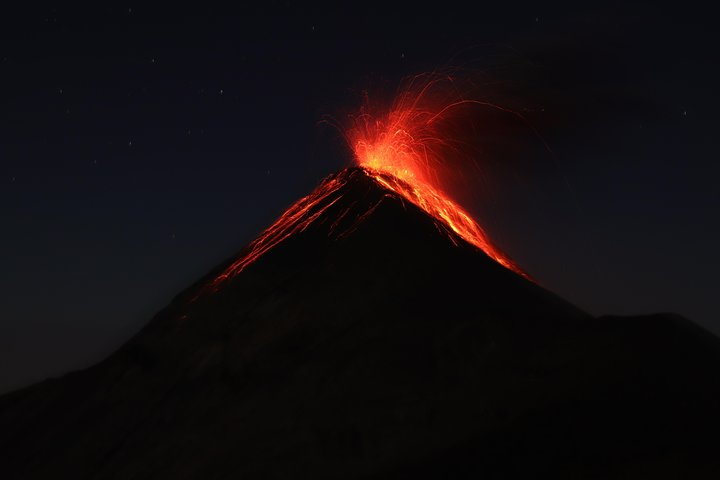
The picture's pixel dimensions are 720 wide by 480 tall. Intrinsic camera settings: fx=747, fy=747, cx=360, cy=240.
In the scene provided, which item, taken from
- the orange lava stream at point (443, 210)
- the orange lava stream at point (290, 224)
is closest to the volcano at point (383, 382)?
the orange lava stream at point (290, 224)

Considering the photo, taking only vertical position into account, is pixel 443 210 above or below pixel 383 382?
above

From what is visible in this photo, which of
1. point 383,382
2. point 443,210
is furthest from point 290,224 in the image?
point 383,382

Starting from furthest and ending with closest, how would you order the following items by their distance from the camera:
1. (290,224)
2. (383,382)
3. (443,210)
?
(443,210)
(290,224)
(383,382)

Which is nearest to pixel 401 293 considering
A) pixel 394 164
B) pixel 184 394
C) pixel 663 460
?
pixel 184 394

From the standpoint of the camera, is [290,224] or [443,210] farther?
[443,210]

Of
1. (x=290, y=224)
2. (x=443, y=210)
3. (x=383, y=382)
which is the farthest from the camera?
(x=443, y=210)

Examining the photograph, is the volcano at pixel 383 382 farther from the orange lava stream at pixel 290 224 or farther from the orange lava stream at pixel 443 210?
the orange lava stream at pixel 443 210

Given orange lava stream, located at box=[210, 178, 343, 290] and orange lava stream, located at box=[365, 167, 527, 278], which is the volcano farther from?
orange lava stream, located at box=[365, 167, 527, 278]

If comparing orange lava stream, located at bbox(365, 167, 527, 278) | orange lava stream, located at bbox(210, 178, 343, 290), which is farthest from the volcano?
orange lava stream, located at bbox(365, 167, 527, 278)

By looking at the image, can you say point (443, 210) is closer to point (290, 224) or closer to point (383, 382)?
point (290, 224)
